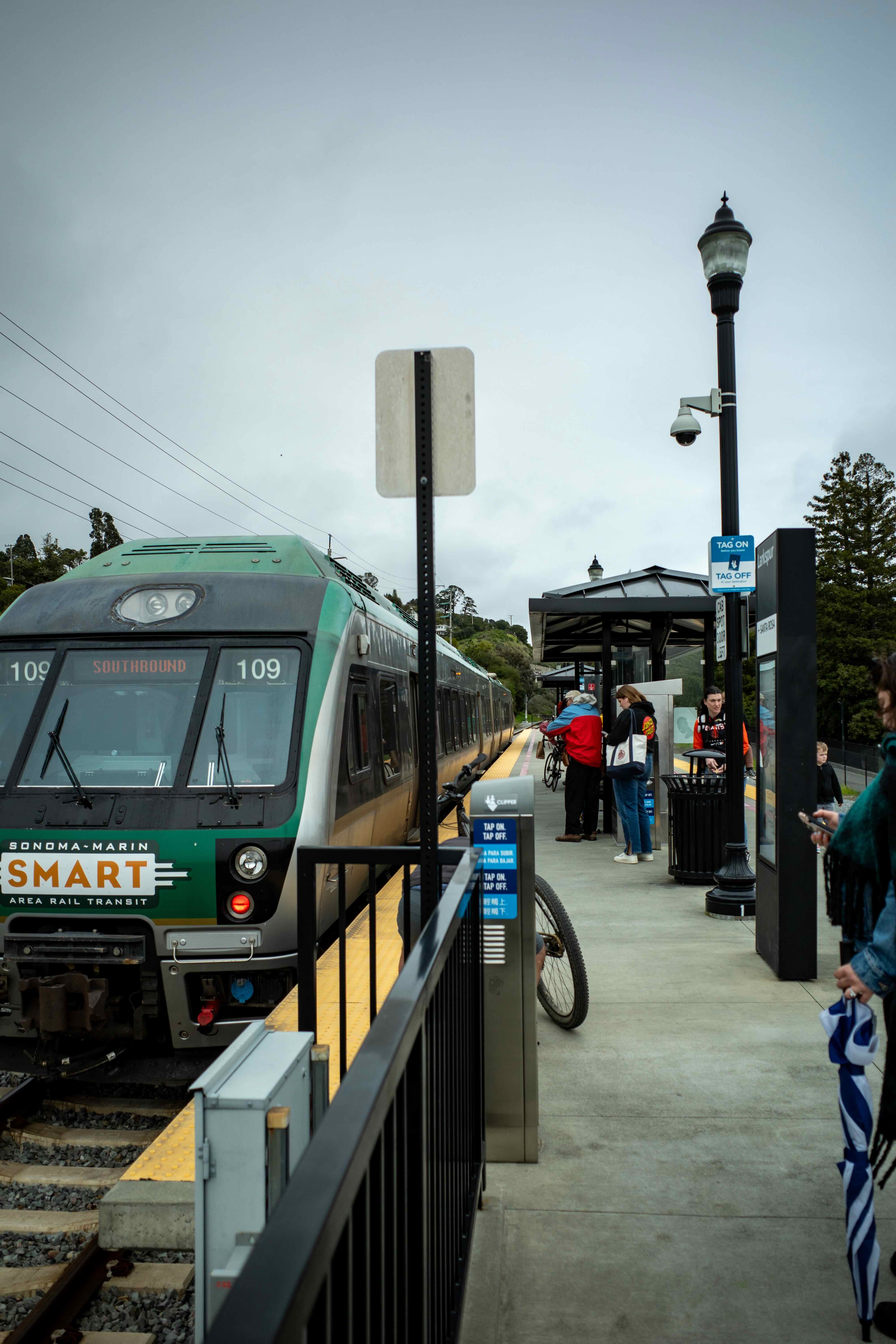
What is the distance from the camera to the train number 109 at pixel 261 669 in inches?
237

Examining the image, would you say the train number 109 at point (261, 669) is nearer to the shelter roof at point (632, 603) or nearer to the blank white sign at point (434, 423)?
the blank white sign at point (434, 423)

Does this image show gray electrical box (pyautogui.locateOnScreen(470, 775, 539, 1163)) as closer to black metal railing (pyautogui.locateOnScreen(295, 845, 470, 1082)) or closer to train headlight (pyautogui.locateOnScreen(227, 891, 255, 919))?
black metal railing (pyautogui.locateOnScreen(295, 845, 470, 1082))

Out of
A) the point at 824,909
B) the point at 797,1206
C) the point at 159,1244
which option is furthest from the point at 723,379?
the point at 159,1244

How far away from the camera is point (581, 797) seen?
12.0m

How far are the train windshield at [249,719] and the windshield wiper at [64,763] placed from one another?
0.60 metres

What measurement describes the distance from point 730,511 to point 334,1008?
534cm

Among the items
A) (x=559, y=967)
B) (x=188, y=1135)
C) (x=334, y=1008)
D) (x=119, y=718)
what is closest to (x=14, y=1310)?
(x=188, y=1135)

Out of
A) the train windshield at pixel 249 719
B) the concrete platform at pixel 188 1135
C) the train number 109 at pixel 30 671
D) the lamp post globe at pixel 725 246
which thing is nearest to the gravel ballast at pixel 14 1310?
the concrete platform at pixel 188 1135

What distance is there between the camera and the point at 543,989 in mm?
5359

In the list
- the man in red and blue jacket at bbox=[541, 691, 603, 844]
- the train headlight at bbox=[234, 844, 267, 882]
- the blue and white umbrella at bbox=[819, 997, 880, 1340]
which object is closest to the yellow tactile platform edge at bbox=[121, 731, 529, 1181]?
the train headlight at bbox=[234, 844, 267, 882]

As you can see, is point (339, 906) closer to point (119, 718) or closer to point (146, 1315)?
point (146, 1315)

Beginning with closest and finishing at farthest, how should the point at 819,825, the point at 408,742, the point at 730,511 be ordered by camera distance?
the point at 819,825 → the point at 730,511 → the point at 408,742

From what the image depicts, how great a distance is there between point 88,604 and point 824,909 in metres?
6.40

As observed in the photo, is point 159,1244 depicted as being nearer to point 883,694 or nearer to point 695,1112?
point 695,1112
